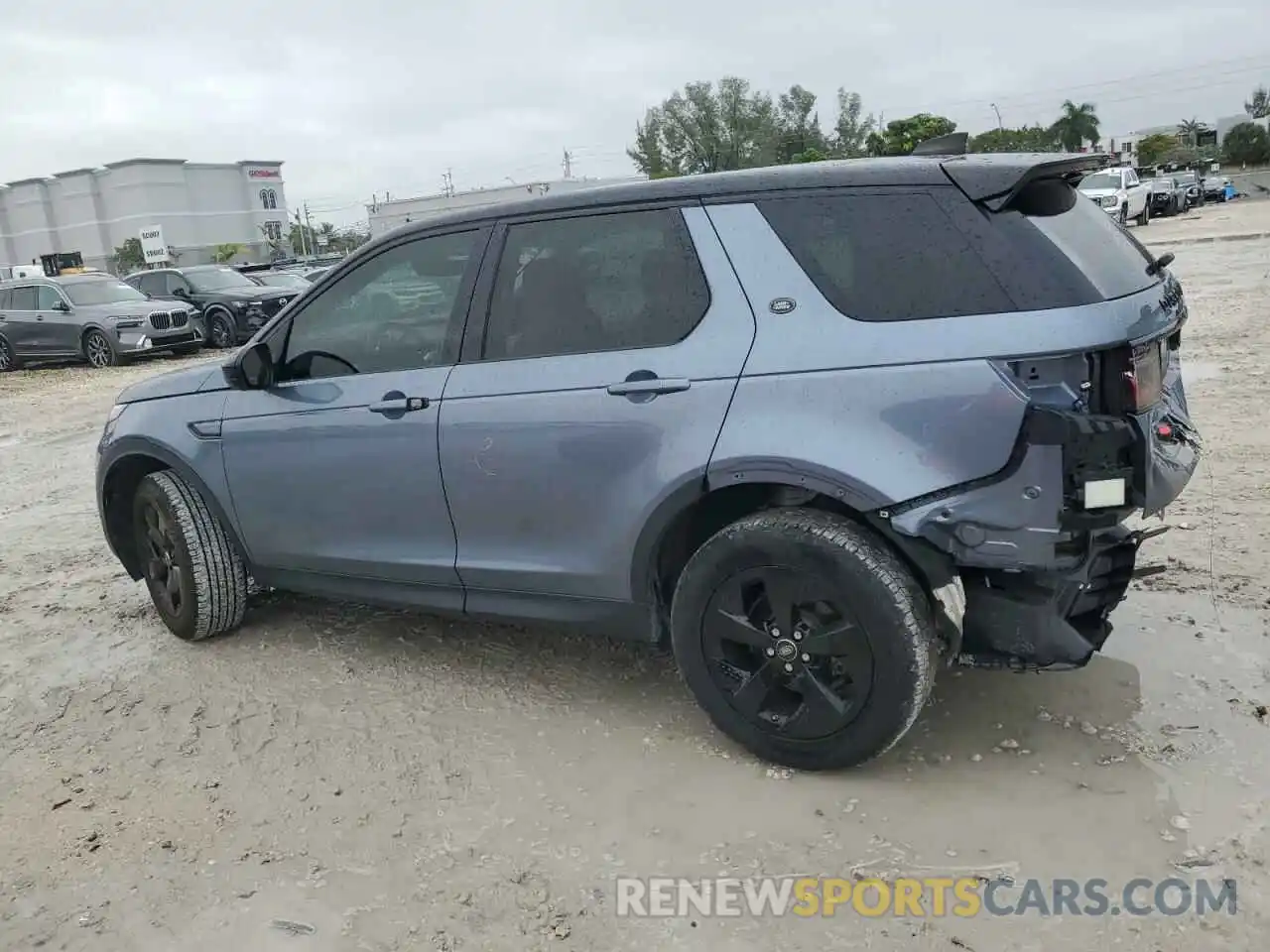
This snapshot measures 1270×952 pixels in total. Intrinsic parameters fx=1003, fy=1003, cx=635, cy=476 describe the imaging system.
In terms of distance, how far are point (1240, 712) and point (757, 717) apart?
160 centimetres

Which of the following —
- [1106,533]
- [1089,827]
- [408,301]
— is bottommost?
[1089,827]

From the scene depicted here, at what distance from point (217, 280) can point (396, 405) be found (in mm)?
17954

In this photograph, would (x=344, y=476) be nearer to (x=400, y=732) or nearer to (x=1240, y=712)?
(x=400, y=732)

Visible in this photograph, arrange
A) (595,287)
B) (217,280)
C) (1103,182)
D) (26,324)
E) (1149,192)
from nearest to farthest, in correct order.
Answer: (595,287) < (26,324) < (217,280) < (1103,182) < (1149,192)

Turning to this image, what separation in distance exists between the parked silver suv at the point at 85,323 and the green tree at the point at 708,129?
64.1 meters

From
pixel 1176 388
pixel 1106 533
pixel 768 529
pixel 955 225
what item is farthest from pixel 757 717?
pixel 1176 388

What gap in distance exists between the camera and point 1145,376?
2.75 meters

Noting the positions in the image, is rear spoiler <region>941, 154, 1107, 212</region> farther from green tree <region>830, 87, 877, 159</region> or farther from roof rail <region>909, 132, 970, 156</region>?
green tree <region>830, 87, 877, 159</region>

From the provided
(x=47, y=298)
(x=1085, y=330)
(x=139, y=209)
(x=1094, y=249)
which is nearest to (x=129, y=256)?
(x=139, y=209)

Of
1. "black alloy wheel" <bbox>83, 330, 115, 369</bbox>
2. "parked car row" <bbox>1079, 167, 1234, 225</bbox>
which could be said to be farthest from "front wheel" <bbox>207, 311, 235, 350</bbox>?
"parked car row" <bbox>1079, 167, 1234, 225</bbox>

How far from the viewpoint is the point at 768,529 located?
2.96 metres

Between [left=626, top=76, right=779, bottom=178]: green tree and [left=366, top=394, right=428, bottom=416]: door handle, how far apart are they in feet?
254

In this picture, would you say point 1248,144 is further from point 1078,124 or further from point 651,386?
point 651,386

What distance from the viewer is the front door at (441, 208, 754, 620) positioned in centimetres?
307
